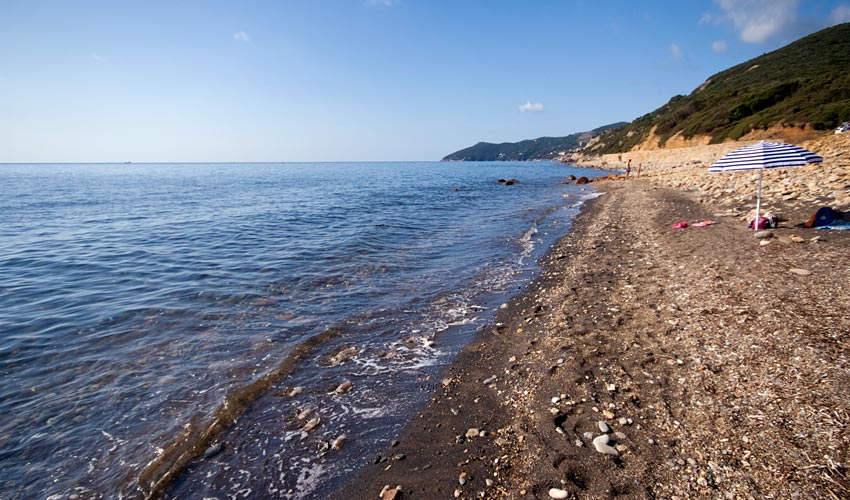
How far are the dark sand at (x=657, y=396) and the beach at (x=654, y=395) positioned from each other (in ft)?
0.07

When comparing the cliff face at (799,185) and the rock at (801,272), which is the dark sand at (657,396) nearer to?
the rock at (801,272)

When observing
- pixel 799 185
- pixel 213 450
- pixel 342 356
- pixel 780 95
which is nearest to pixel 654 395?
pixel 342 356

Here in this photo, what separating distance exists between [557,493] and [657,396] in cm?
216

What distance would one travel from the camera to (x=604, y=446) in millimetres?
4180

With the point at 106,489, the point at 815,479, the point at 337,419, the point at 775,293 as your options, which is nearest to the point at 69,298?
the point at 106,489

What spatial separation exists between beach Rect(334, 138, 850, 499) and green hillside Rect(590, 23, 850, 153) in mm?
42705

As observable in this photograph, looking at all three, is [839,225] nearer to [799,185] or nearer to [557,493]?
[799,185]

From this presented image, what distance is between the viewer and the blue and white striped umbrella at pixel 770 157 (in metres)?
10.7

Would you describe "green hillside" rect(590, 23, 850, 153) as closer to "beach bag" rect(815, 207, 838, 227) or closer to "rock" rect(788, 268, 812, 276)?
"beach bag" rect(815, 207, 838, 227)

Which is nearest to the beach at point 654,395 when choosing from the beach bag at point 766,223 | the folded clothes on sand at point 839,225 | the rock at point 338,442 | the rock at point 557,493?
the rock at point 557,493

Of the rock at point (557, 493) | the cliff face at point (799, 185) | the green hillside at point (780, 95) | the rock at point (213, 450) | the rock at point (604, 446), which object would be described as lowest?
the rock at point (213, 450)

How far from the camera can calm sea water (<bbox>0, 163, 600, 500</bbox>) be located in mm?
4836

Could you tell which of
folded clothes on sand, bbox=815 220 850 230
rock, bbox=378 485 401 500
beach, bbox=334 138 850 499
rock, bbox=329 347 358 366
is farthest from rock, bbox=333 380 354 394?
folded clothes on sand, bbox=815 220 850 230

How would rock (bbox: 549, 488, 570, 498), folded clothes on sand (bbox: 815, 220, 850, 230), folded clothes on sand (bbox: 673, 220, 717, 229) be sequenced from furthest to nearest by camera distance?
folded clothes on sand (bbox: 673, 220, 717, 229) → folded clothes on sand (bbox: 815, 220, 850, 230) → rock (bbox: 549, 488, 570, 498)
